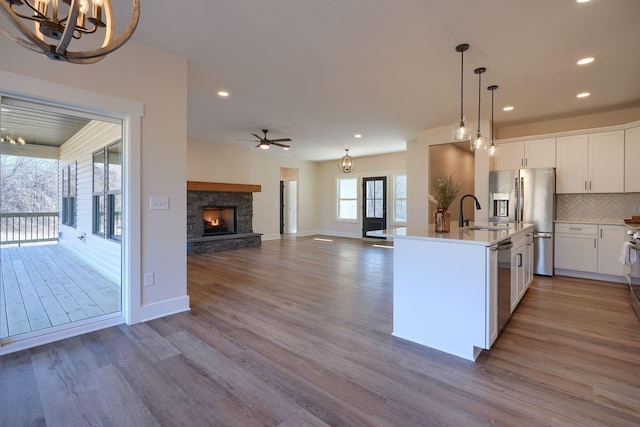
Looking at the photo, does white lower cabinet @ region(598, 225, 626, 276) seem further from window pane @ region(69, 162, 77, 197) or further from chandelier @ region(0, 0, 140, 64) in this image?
window pane @ region(69, 162, 77, 197)

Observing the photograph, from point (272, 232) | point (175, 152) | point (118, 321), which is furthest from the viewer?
point (272, 232)

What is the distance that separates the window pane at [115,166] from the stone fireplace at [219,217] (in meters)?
A: 3.62

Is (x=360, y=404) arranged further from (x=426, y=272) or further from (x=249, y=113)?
(x=249, y=113)

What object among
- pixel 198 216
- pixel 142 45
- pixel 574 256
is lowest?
pixel 574 256

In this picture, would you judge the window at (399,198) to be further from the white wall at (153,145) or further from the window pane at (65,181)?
the window pane at (65,181)

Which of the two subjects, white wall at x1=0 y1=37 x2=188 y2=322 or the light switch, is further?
the light switch

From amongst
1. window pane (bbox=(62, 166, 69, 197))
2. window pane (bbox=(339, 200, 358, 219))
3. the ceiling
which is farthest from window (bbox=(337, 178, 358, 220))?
window pane (bbox=(62, 166, 69, 197))

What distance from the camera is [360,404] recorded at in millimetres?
1797

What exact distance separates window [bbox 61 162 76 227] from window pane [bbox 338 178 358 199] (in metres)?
7.97

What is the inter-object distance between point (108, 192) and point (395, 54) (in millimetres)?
3461

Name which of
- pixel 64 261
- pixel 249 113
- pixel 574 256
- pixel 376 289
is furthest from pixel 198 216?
pixel 574 256

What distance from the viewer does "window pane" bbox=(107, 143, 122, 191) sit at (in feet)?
10.2

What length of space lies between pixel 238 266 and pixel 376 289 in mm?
2716

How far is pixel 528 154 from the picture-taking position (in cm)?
529
